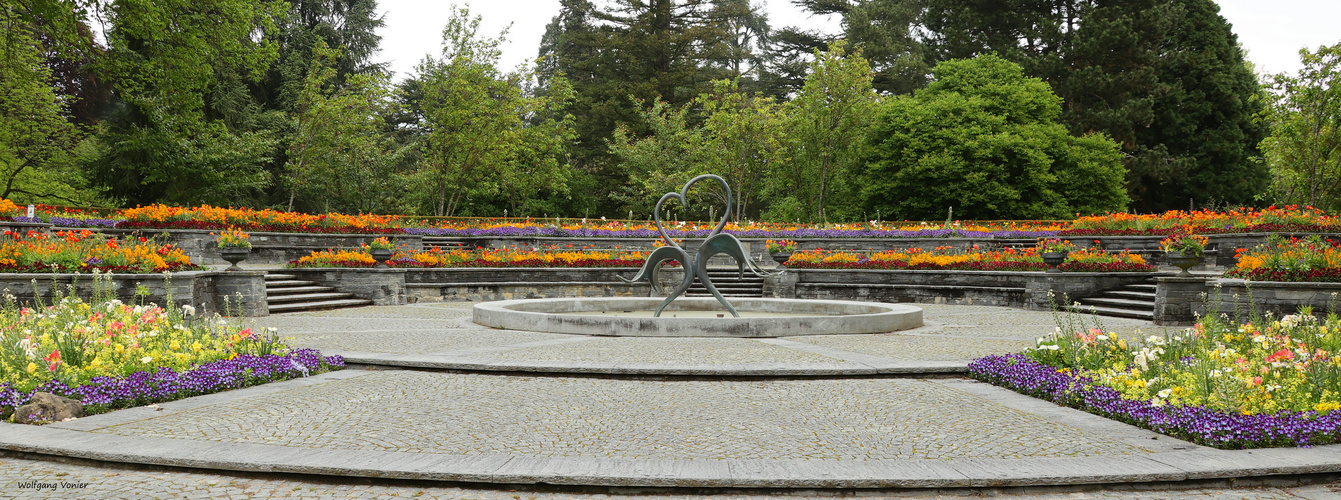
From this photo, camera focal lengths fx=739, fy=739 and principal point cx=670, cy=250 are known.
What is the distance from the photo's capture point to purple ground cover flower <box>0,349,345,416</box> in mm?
6012

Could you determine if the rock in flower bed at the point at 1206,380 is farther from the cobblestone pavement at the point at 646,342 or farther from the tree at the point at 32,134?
the tree at the point at 32,134

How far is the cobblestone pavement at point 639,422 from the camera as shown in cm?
518

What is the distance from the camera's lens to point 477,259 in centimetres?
2053

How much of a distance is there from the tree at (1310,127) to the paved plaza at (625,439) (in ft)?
90.9

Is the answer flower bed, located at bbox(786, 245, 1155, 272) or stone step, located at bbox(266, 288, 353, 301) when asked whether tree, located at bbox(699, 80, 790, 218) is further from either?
stone step, located at bbox(266, 288, 353, 301)

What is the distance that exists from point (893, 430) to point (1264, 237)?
1861cm

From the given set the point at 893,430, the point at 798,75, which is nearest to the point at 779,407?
the point at 893,430

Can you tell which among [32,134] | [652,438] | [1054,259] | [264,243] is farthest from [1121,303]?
[32,134]

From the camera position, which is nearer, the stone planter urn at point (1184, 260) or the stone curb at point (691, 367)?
the stone curb at point (691, 367)

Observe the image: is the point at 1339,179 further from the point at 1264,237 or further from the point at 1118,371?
the point at 1118,371

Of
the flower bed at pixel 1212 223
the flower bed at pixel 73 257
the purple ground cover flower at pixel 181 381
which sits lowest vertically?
the purple ground cover flower at pixel 181 381

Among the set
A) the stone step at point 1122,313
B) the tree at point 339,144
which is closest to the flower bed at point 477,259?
the tree at point 339,144

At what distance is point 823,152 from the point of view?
3347 centimetres

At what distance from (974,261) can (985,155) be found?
13.4 m
